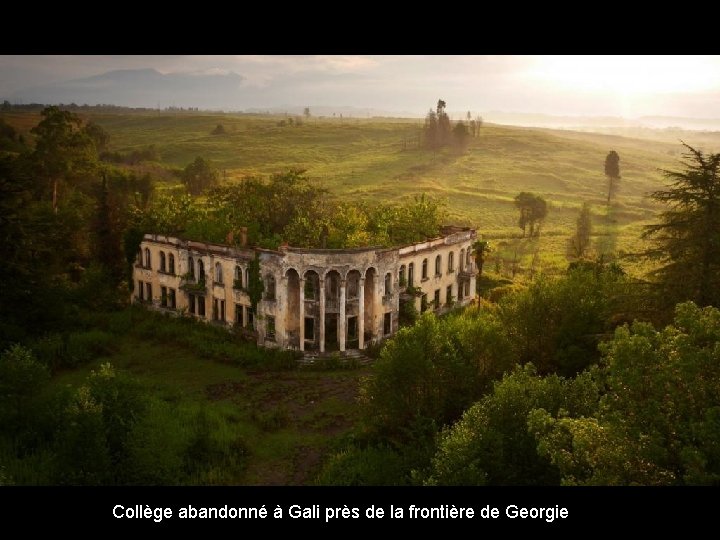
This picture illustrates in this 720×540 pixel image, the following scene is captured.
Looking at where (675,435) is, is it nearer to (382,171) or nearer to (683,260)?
(683,260)

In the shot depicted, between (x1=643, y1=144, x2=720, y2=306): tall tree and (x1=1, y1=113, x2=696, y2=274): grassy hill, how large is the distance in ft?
145

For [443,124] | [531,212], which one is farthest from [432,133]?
[531,212]

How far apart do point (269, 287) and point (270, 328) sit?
2.91m

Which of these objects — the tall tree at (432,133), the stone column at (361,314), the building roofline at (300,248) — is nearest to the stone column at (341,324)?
the stone column at (361,314)

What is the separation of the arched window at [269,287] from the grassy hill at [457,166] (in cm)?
3559

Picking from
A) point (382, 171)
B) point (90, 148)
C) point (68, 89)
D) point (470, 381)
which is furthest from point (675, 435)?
point (68, 89)

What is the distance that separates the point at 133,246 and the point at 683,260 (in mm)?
42248

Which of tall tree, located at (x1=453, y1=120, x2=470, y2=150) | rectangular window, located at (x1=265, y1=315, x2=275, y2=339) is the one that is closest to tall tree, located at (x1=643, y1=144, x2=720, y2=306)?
rectangular window, located at (x1=265, y1=315, x2=275, y2=339)

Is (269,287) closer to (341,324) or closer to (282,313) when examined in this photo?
(282,313)

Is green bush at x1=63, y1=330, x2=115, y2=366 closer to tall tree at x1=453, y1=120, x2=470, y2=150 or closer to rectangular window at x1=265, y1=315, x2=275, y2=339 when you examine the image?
rectangular window at x1=265, y1=315, x2=275, y2=339

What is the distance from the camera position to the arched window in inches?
1695

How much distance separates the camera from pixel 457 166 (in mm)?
139250

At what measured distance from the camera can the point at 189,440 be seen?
28875 mm

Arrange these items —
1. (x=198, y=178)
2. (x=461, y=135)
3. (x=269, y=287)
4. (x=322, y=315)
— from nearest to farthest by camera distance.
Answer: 1. (x=322, y=315)
2. (x=269, y=287)
3. (x=198, y=178)
4. (x=461, y=135)
